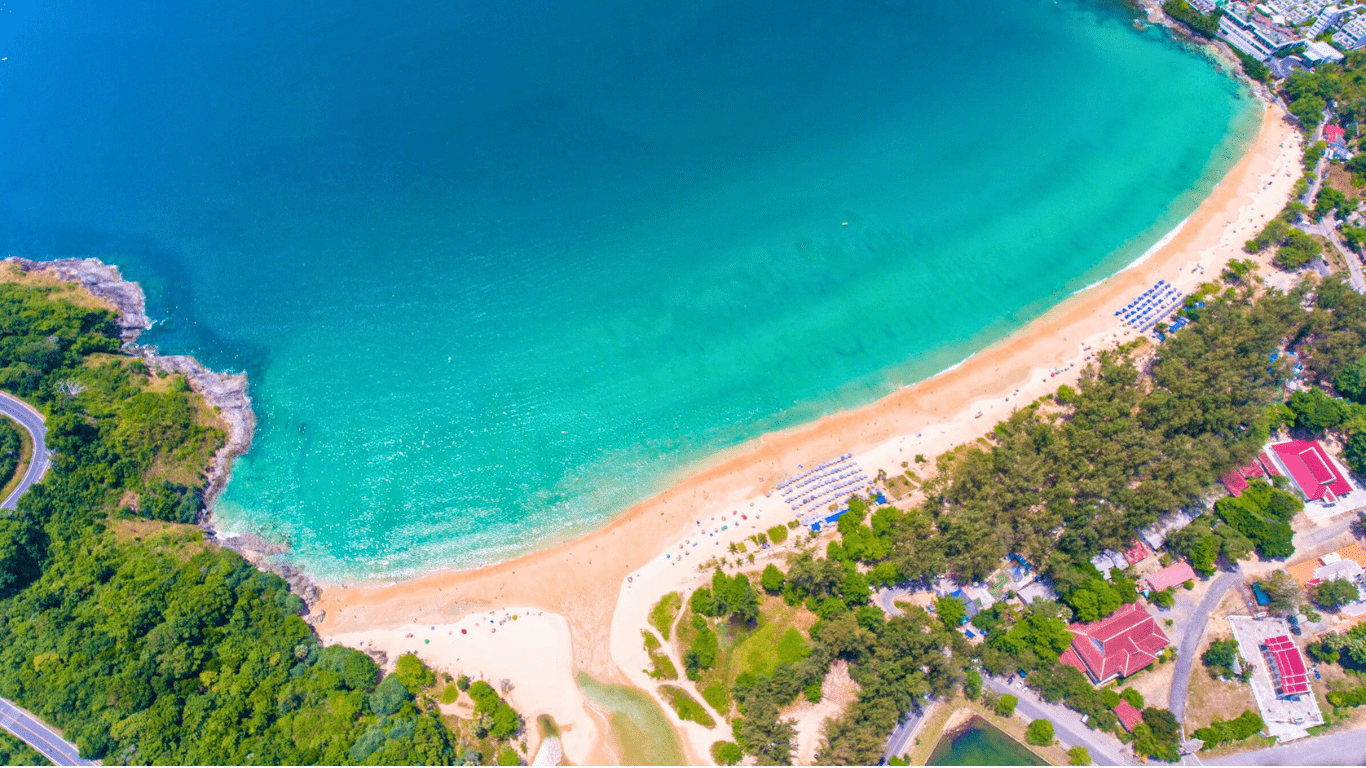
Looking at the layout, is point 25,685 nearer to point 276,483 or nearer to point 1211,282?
point 276,483

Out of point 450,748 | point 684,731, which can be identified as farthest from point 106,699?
point 684,731

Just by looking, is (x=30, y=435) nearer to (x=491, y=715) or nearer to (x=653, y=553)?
(x=491, y=715)

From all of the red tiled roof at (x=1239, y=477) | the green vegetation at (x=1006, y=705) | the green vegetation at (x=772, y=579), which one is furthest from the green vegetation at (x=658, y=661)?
the red tiled roof at (x=1239, y=477)

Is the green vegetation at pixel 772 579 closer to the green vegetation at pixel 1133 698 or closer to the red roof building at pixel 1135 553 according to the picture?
the green vegetation at pixel 1133 698

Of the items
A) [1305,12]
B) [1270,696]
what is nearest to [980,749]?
[1270,696]

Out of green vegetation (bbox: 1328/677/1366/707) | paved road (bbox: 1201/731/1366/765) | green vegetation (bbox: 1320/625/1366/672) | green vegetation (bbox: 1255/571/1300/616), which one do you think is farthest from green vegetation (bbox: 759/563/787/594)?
green vegetation (bbox: 1320/625/1366/672)

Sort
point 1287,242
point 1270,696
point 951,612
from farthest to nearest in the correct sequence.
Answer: point 1287,242
point 951,612
point 1270,696

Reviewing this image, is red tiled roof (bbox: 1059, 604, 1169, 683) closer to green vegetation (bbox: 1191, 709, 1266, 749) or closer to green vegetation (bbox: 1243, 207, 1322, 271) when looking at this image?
green vegetation (bbox: 1191, 709, 1266, 749)
